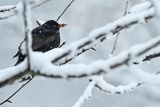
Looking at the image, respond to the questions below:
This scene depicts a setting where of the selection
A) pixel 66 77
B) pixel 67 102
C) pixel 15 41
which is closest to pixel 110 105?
pixel 67 102

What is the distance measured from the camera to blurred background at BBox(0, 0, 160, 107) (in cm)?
877

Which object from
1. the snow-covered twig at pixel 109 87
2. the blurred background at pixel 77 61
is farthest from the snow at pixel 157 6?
the blurred background at pixel 77 61

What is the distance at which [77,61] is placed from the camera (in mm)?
8656

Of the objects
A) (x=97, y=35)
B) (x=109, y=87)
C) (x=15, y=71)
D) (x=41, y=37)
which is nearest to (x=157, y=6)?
(x=97, y=35)

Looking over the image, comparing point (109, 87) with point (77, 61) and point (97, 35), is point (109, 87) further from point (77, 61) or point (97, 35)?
point (77, 61)

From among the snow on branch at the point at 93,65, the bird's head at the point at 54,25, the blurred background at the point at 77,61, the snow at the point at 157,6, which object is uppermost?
the snow at the point at 157,6

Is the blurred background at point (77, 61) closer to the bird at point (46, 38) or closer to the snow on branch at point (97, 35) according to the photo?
the bird at point (46, 38)

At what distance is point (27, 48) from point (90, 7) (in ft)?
34.6

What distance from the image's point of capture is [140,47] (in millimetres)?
1238

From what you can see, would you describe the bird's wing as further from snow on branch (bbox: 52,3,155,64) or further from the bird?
snow on branch (bbox: 52,3,155,64)

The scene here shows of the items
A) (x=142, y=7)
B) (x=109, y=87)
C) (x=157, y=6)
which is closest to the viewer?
(x=157, y=6)

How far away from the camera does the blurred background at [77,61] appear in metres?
8.77

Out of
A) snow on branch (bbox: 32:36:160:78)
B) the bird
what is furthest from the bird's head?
snow on branch (bbox: 32:36:160:78)

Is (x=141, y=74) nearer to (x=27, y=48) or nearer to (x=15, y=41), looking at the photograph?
(x=27, y=48)
